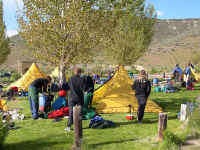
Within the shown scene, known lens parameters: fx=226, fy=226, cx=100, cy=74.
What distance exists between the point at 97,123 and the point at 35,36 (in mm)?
5772

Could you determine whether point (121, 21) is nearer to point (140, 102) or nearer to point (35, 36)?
point (35, 36)

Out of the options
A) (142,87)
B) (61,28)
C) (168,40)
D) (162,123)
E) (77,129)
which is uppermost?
(168,40)

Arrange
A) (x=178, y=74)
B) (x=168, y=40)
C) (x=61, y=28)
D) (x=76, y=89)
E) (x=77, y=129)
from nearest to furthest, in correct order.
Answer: (x=77, y=129) < (x=76, y=89) < (x=61, y=28) < (x=178, y=74) < (x=168, y=40)

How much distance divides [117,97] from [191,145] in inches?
179

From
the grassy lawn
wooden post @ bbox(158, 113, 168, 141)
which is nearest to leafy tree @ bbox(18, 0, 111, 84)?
the grassy lawn

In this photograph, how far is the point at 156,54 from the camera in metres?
85.4

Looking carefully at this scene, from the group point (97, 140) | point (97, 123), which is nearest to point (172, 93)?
point (97, 123)

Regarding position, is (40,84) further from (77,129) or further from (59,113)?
(77,129)

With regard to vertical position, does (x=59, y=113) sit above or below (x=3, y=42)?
below

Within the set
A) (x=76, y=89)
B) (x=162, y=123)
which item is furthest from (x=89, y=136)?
(x=162, y=123)

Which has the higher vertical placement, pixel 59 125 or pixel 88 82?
pixel 88 82

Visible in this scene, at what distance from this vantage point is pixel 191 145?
541 cm

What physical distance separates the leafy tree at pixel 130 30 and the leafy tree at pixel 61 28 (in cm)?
1486

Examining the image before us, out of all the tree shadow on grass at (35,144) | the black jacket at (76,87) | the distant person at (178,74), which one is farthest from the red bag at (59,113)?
the distant person at (178,74)
